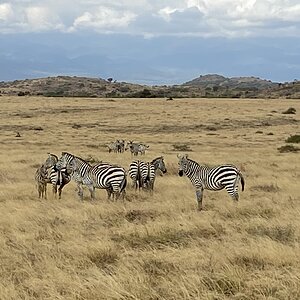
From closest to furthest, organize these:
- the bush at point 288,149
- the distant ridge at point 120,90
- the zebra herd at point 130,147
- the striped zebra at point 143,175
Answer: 1. the striped zebra at point 143,175
2. the zebra herd at point 130,147
3. the bush at point 288,149
4. the distant ridge at point 120,90

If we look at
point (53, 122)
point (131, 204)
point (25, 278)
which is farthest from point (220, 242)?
point (53, 122)

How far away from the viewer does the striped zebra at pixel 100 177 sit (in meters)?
14.8

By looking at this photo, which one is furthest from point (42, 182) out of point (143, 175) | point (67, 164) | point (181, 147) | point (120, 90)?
point (120, 90)

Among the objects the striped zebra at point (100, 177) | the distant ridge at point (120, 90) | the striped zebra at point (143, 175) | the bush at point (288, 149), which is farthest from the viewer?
the distant ridge at point (120, 90)

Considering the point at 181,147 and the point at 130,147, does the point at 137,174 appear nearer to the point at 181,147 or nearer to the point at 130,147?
the point at 130,147

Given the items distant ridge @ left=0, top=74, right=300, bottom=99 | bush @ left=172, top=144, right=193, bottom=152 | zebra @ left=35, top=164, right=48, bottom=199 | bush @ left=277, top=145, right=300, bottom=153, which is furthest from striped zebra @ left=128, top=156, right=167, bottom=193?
distant ridge @ left=0, top=74, right=300, bottom=99

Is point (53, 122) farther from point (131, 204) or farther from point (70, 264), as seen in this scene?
point (70, 264)

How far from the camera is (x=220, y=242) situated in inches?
375

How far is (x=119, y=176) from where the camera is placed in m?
14.9

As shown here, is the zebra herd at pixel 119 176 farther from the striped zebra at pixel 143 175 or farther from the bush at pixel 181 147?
the bush at pixel 181 147

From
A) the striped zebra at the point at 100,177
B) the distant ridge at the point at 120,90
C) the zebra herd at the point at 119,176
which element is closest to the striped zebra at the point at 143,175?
the zebra herd at the point at 119,176

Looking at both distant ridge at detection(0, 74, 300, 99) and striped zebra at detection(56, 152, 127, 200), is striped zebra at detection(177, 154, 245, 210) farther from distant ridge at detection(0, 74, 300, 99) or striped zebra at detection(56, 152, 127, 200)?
distant ridge at detection(0, 74, 300, 99)

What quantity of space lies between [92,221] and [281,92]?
103 meters

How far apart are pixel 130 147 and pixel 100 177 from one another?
14880 mm
